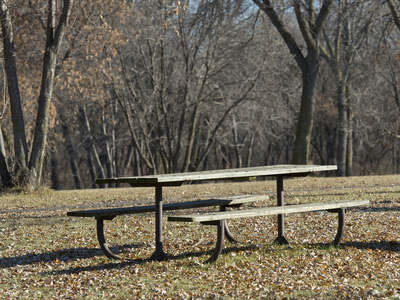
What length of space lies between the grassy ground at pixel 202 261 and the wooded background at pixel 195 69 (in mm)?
6576

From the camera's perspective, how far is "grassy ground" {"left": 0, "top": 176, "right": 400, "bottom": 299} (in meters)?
5.44

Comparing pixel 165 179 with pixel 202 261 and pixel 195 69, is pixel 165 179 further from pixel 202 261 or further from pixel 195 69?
pixel 195 69

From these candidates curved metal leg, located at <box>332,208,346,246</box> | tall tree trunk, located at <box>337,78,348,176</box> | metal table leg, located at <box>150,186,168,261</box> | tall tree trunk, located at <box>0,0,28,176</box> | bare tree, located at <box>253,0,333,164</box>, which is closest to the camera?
metal table leg, located at <box>150,186,168,261</box>

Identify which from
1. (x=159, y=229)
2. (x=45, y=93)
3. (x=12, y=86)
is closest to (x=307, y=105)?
(x=45, y=93)

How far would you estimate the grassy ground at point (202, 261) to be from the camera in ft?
17.9

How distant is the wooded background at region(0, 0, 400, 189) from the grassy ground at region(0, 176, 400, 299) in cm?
658

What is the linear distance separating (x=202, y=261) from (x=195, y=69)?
62.1 ft

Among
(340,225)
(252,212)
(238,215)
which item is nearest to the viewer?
(238,215)

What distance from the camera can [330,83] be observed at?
3959 centimetres

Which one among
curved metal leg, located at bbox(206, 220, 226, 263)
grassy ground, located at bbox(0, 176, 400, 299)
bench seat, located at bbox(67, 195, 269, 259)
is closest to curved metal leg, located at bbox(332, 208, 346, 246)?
grassy ground, located at bbox(0, 176, 400, 299)

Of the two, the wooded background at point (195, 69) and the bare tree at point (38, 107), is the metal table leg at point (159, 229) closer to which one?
the wooded background at point (195, 69)

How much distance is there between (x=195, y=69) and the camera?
81.7 ft

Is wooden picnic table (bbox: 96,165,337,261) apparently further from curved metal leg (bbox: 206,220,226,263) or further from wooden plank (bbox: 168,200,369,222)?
curved metal leg (bbox: 206,220,226,263)

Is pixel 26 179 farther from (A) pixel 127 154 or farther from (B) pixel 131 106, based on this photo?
(A) pixel 127 154
